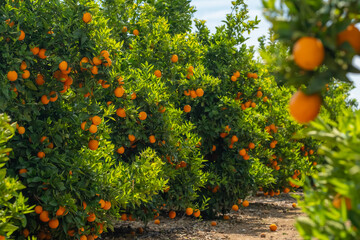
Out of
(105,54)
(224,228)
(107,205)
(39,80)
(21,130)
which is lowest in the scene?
(224,228)

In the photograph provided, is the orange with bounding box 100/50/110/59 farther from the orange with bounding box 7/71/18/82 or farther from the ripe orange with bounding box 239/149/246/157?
the ripe orange with bounding box 239/149/246/157

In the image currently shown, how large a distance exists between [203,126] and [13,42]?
4.65 m

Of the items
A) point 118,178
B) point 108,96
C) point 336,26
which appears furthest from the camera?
point 108,96

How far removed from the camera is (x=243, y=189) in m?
9.05

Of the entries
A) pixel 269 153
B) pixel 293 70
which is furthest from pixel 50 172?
pixel 269 153

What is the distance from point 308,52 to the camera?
1395mm

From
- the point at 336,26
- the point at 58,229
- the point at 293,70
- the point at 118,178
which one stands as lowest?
the point at 58,229

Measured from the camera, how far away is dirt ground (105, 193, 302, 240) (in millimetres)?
7242

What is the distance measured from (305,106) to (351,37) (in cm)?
28

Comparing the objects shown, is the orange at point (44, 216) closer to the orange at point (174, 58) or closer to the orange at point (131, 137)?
the orange at point (131, 137)

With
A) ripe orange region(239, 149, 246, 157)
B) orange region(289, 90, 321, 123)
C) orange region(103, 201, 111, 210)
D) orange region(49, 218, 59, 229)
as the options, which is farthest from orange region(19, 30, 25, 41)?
ripe orange region(239, 149, 246, 157)

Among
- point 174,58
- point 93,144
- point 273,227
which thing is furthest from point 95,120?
point 273,227

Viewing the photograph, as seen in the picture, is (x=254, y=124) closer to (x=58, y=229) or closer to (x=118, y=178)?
(x=118, y=178)

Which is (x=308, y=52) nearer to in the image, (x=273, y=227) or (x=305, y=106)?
(x=305, y=106)
